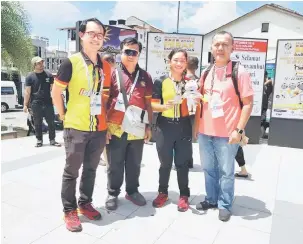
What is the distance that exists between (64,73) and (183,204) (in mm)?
1821

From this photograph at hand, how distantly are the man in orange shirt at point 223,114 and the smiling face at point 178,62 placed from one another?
0.86 feet

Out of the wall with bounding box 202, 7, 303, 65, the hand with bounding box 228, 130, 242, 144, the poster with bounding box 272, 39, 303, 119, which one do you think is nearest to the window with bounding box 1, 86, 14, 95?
the wall with bounding box 202, 7, 303, 65

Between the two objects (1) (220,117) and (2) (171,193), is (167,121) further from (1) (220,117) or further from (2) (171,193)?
(2) (171,193)

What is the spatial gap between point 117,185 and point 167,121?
90 cm

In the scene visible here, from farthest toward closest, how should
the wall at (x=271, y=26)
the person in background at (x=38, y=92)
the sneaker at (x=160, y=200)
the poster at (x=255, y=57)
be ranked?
the wall at (x=271, y=26) < the poster at (x=255, y=57) < the person in background at (x=38, y=92) < the sneaker at (x=160, y=200)

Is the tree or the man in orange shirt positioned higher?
the tree

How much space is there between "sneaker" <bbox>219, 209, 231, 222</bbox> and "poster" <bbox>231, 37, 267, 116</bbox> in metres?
4.22

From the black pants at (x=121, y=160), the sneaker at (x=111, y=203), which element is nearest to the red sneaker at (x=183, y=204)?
the black pants at (x=121, y=160)

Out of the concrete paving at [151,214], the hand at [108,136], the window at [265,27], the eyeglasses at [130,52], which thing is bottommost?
the concrete paving at [151,214]

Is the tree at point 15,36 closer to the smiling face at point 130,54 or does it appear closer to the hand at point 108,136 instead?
the smiling face at point 130,54

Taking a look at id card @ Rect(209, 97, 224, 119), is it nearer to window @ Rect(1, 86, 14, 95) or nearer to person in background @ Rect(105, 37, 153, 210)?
person in background @ Rect(105, 37, 153, 210)

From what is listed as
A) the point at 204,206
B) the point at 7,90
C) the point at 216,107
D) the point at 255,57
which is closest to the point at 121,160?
the point at 204,206

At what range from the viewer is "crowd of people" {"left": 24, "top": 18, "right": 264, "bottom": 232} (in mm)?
2676

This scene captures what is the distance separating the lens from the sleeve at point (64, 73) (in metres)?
2.55
